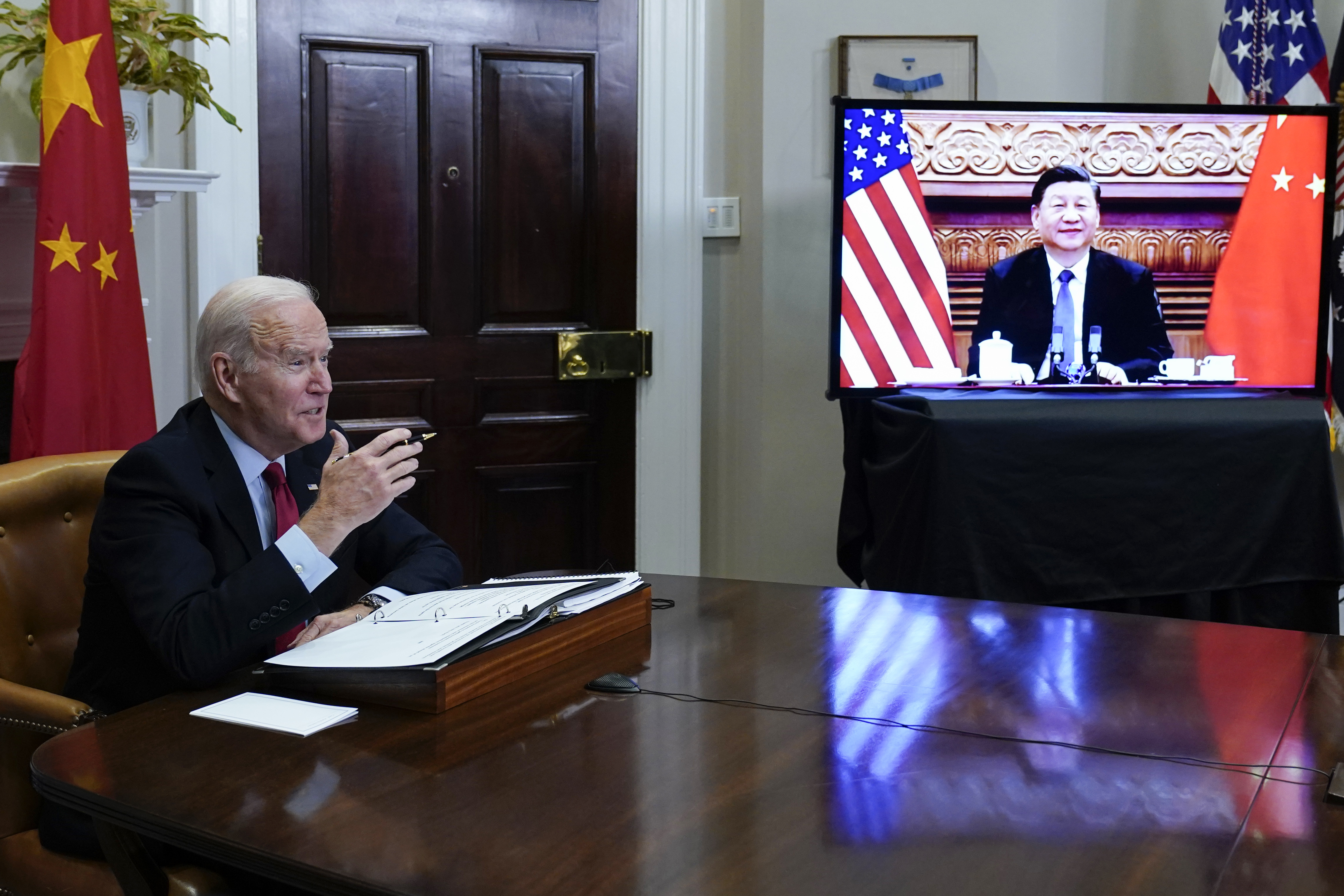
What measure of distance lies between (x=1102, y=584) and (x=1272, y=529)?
15.5 inches

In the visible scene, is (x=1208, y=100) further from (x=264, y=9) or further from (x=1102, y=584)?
(x=264, y=9)

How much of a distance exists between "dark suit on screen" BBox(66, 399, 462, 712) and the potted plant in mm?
1334

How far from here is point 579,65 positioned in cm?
360

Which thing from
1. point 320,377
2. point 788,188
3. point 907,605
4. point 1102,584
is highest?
point 788,188

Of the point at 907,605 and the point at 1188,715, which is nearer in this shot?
the point at 1188,715

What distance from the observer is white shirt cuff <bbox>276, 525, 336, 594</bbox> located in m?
1.50

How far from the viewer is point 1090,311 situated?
117 inches

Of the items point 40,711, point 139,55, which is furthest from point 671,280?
point 40,711

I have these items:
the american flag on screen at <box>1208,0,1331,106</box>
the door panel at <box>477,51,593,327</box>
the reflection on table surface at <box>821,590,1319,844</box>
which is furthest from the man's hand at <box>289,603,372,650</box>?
the american flag on screen at <box>1208,0,1331,106</box>

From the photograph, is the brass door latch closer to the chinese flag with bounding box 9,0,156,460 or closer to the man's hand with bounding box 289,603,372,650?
the chinese flag with bounding box 9,0,156,460

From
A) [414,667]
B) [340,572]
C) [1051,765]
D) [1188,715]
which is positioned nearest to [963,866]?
[1051,765]

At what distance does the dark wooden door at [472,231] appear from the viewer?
3.39 meters

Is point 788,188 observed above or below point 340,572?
above

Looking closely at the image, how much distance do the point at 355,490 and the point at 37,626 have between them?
0.55 metres
